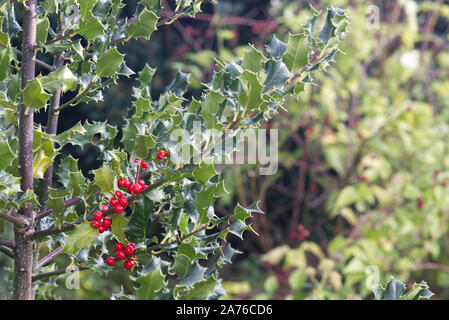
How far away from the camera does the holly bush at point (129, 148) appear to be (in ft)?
2.50

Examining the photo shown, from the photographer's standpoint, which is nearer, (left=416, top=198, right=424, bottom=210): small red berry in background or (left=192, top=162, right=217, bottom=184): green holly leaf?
(left=192, top=162, right=217, bottom=184): green holly leaf

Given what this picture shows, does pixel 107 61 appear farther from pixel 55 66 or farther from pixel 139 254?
pixel 139 254

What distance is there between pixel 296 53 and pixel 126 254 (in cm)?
43

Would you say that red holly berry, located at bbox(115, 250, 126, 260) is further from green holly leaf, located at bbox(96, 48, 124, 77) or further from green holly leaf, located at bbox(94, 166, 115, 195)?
green holly leaf, located at bbox(96, 48, 124, 77)

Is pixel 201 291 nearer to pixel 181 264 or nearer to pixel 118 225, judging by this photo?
pixel 181 264

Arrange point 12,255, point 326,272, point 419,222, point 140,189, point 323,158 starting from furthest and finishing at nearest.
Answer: point 323,158
point 419,222
point 326,272
point 12,255
point 140,189

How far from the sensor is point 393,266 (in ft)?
7.89

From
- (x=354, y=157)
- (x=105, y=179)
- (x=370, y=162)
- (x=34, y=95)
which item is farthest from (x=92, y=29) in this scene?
(x=354, y=157)

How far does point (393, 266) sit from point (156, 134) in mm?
1886

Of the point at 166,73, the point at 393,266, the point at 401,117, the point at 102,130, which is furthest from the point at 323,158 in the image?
the point at 102,130

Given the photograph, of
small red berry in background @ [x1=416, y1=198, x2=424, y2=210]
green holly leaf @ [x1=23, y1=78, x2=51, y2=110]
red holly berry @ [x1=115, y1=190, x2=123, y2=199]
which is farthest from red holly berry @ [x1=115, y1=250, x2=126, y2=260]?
small red berry in background @ [x1=416, y1=198, x2=424, y2=210]

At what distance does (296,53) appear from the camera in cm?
81

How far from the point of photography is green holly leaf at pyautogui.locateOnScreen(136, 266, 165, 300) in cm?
66

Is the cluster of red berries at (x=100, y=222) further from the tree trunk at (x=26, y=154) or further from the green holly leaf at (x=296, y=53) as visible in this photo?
the green holly leaf at (x=296, y=53)
